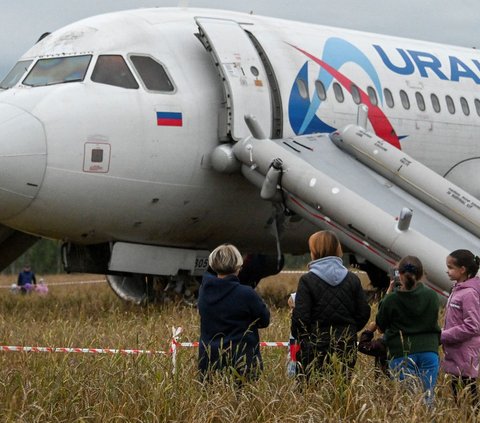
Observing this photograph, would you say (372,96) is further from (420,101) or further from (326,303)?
(326,303)

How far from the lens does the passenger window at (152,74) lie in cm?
1599

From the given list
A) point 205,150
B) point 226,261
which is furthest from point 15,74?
point 226,261

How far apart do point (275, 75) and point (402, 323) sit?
8.48 meters

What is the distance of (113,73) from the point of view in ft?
52.4

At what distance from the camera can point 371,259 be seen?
50.2 feet

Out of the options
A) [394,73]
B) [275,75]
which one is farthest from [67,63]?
[394,73]

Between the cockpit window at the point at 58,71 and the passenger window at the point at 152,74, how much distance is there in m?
0.68

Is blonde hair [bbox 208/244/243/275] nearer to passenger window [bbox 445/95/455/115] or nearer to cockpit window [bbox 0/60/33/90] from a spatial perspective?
cockpit window [bbox 0/60/33/90]

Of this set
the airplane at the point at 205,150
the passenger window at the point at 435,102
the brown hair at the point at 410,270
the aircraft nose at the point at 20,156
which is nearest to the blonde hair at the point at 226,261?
the brown hair at the point at 410,270

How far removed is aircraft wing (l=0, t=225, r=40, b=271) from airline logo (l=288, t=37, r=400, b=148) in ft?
16.7

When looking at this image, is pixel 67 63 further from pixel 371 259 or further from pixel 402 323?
pixel 402 323

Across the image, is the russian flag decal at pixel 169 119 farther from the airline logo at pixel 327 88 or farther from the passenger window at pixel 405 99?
the passenger window at pixel 405 99

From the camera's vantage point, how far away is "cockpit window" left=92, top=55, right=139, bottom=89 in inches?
624

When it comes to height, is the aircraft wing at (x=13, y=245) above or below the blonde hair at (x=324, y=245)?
below
